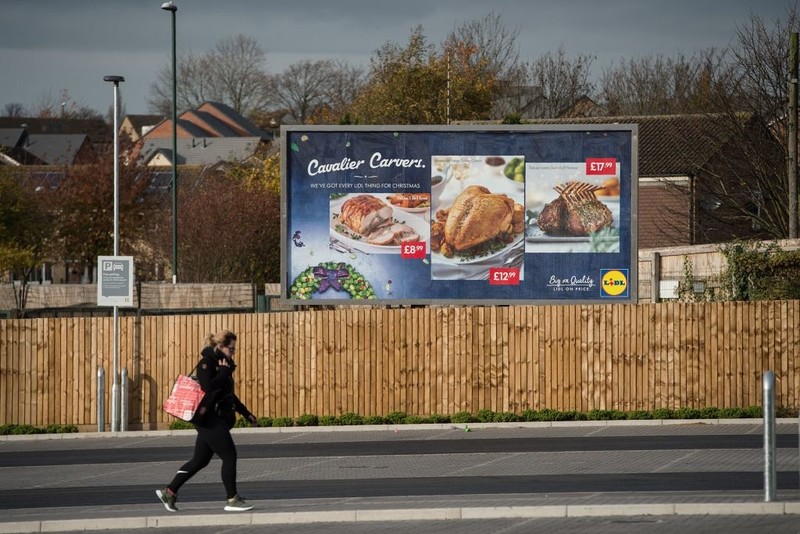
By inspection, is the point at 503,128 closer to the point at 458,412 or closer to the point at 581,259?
the point at 581,259

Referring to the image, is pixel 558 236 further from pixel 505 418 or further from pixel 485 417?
pixel 485 417

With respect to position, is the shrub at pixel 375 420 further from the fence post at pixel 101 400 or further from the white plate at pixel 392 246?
the fence post at pixel 101 400

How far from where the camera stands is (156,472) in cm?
1692

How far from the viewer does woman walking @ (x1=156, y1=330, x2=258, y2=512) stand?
1249 cm

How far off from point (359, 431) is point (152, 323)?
4.51 m

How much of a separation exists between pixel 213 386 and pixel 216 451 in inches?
25.6

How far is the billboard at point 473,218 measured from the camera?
2494 centimetres

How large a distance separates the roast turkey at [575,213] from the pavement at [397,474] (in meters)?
4.05

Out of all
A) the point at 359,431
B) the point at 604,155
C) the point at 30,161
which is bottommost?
the point at 359,431

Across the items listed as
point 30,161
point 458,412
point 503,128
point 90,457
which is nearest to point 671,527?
point 90,457

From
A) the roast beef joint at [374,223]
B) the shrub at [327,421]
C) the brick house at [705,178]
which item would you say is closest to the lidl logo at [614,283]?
the roast beef joint at [374,223]

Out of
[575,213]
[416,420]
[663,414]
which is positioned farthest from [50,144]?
[663,414]

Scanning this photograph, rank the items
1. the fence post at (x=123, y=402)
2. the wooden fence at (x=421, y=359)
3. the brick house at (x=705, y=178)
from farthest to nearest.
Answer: the brick house at (x=705, y=178)
the wooden fence at (x=421, y=359)
the fence post at (x=123, y=402)

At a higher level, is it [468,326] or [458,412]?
[468,326]
